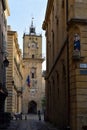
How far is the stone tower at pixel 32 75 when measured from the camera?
95.1 meters

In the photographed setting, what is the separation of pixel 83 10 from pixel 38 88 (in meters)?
76.1

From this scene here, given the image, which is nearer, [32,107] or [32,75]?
[32,75]

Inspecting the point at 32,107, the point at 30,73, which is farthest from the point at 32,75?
the point at 32,107

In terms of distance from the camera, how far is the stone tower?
9506cm

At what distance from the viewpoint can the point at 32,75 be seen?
9706 centimetres

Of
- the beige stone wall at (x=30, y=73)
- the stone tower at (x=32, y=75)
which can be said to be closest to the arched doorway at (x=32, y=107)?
the stone tower at (x=32, y=75)

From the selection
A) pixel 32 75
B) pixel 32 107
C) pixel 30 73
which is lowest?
pixel 32 107

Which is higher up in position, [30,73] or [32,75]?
[30,73]

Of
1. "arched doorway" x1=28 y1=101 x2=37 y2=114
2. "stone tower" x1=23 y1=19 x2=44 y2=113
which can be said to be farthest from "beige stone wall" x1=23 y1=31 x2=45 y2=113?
"arched doorway" x1=28 y1=101 x2=37 y2=114

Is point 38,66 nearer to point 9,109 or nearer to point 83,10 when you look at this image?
point 9,109

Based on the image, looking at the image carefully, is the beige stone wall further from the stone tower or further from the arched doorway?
the arched doorway

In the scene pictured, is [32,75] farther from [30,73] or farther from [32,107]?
[32,107]

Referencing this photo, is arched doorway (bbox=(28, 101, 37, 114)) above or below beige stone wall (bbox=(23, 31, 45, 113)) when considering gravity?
below

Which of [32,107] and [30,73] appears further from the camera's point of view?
[32,107]
